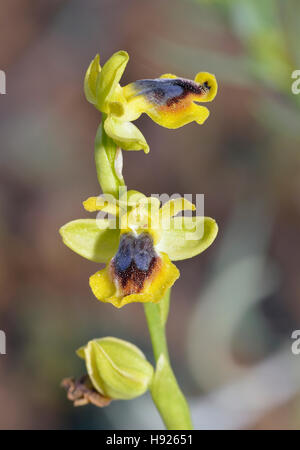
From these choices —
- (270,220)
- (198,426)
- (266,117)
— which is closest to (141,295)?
(266,117)

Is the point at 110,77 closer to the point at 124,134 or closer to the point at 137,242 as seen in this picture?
the point at 124,134

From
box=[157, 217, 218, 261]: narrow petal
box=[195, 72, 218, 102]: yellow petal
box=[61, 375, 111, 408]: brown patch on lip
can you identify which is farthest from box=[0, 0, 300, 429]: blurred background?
box=[61, 375, 111, 408]: brown patch on lip

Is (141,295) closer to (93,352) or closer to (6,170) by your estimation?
(93,352)

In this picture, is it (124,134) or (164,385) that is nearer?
(124,134)

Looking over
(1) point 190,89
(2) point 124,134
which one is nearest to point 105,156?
(2) point 124,134

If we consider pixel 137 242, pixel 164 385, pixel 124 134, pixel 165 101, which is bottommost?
pixel 164 385

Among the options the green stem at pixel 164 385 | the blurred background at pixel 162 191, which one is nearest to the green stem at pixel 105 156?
the green stem at pixel 164 385
